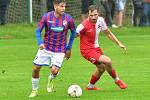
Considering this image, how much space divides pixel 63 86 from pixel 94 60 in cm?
104

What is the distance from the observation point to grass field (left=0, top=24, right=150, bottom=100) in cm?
1323

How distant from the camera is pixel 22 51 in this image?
71.9ft

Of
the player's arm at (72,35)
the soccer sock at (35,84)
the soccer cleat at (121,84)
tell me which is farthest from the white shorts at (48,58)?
the soccer cleat at (121,84)

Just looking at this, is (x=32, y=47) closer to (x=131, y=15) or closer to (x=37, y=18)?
(x=37, y=18)

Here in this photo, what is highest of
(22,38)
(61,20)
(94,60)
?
(61,20)

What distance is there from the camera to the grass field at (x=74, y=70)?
43.4 ft

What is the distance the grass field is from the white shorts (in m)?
0.63

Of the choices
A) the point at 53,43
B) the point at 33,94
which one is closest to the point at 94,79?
the point at 53,43

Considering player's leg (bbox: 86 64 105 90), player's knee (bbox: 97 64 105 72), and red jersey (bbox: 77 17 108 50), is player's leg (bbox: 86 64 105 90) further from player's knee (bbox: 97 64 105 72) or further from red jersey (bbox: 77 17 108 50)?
red jersey (bbox: 77 17 108 50)

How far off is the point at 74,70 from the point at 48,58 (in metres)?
4.10

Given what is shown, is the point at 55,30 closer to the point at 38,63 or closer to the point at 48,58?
the point at 48,58

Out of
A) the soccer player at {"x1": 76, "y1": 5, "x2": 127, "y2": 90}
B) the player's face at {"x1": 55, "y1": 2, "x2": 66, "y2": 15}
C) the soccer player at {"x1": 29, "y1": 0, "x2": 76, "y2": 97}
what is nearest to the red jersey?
the soccer player at {"x1": 76, "y1": 5, "x2": 127, "y2": 90}

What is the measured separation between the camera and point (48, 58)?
13.2 m

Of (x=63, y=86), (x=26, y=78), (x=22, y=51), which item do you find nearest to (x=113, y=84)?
(x=63, y=86)
